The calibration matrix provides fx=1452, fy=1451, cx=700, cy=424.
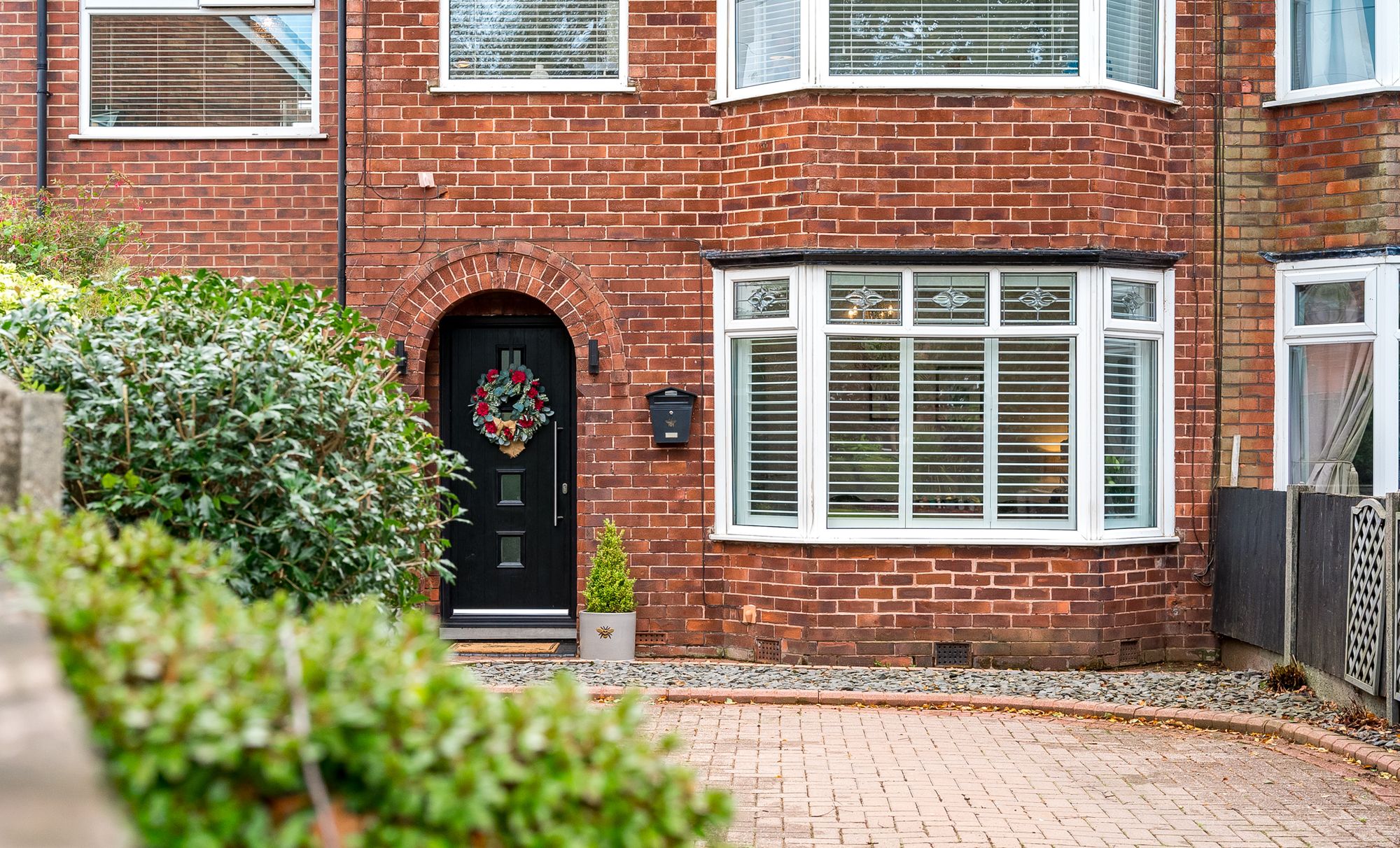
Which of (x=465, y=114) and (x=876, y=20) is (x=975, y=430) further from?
(x=465, y=114)

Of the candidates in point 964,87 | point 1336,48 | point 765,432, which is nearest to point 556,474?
point 765,432

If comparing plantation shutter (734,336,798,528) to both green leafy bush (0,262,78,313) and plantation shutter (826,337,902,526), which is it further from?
green leafy bush (0,262,78,313)

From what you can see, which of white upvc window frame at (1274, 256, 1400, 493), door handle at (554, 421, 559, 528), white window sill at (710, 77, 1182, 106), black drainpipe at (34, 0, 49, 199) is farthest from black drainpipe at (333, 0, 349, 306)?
white upvc window frame at (1274, 256, 1400, 493)

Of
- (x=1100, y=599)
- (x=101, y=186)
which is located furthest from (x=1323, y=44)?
(x=101, y=186)

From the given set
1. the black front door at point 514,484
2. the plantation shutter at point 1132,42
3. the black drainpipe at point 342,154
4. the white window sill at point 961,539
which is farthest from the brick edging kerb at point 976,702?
the plantation shutter at point 1132,42

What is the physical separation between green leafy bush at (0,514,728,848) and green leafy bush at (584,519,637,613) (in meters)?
8.04

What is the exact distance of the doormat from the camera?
36.0ft

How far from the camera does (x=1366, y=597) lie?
27.9 feet

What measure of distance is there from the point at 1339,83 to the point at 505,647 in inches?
296

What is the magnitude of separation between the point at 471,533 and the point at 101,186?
13.0 ft

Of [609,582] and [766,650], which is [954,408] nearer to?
[766,650]

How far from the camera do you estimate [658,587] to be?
11.1 m

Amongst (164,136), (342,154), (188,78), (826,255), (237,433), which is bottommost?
(237,433)

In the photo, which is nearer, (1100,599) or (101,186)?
(1100,599)
